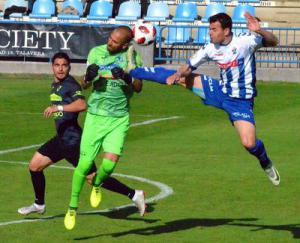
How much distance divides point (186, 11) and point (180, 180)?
24.2 meters

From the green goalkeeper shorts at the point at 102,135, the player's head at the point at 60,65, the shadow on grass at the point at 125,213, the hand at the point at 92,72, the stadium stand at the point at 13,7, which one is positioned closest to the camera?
the hand at the point at 92,72

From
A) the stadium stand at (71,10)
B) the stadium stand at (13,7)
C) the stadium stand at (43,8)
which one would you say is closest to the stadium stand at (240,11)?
the stadium stand at (71,10)

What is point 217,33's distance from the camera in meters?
12.2

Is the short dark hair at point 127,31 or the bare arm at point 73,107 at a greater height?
the short dark hair at point 127,31

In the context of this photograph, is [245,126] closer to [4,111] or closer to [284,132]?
[284,132]

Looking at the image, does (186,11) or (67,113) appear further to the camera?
(186,11)

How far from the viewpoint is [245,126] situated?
40.1ft

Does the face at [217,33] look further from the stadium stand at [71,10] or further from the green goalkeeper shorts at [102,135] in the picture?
the stadium stand at [71,10]

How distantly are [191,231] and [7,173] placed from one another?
5.12 meters

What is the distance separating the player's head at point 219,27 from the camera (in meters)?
12.1

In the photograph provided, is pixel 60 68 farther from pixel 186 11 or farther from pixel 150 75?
pixel 186 11

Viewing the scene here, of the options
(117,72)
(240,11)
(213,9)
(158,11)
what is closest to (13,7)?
(158,11)

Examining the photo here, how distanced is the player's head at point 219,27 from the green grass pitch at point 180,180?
7.22 feet

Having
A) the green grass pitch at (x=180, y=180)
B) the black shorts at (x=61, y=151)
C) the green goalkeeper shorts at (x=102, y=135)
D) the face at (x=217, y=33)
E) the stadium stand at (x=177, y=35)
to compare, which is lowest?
the green grass pitch at (x=180, y=180)
